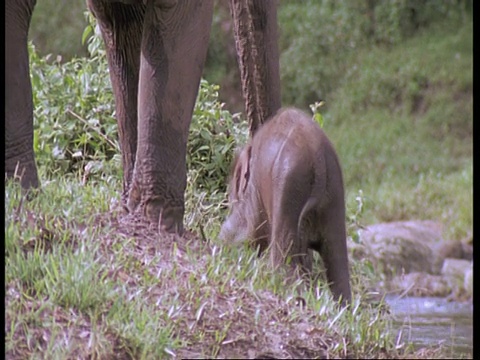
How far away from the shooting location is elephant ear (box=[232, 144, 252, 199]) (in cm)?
541

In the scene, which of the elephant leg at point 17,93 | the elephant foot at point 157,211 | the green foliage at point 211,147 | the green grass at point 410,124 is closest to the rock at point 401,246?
the green grass at point 410,124

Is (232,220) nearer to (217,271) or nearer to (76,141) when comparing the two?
(217,271)

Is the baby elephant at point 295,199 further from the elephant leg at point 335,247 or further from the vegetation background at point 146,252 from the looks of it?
the vegetation background at point 146,252

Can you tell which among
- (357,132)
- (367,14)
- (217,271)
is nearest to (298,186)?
(217,271)

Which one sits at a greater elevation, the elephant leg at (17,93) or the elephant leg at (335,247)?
the elephant leg at (17,93)

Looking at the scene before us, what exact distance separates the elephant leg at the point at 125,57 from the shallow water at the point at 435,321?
1.78 metres

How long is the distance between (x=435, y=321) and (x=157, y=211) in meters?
3.92

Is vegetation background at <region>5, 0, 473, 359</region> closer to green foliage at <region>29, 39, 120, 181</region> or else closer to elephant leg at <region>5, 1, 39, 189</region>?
green foliage at <region>29, 39, 120, 181</region>

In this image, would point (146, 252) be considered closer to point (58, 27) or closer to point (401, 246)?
point (401, 246)

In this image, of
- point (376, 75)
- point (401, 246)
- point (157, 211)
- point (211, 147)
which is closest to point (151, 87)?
point (157, 211)

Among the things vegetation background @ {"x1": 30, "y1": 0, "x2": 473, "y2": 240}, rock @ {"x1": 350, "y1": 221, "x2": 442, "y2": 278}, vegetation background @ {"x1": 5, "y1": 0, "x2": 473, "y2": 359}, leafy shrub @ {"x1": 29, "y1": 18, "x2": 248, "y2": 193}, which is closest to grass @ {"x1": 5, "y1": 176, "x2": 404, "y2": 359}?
vegetation background @ {"x1": 5, "y1": 0, "x2": 473, "y2": 359}

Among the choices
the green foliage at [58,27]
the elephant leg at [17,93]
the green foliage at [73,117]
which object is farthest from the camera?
the green foliage at [58,27]

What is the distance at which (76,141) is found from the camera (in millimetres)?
6973

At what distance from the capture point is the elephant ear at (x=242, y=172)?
5.41 meters
